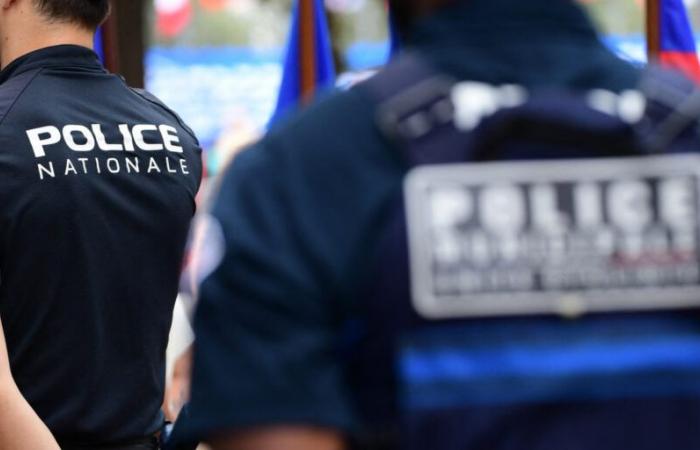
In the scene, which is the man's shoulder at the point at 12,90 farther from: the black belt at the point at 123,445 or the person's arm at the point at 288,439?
the person's arm at the point at 288,439

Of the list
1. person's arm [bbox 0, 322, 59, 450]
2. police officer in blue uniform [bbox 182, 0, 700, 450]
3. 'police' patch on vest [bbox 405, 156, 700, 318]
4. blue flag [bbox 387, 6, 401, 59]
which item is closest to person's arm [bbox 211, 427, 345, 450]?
police officer in blue uniform [bbox 182, 0, 700, 450]

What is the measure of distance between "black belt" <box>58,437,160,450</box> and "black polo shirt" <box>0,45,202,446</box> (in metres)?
0.01

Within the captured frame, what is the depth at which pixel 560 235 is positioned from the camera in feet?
4.39

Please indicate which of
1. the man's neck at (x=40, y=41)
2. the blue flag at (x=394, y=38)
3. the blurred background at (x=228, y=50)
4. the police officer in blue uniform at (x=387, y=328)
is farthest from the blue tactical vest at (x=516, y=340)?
the man's neck at (x=40, y=41)

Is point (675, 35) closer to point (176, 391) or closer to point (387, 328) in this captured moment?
point (176, 391)

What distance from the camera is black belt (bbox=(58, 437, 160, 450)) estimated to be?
2.60 m

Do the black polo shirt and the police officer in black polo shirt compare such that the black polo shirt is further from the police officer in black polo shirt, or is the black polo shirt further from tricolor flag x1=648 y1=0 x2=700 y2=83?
tricolor flag x1=648 y1=0 x2=700 y2=83

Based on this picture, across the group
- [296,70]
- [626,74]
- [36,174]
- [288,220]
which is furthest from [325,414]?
[296,70]

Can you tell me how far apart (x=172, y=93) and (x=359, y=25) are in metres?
6.97

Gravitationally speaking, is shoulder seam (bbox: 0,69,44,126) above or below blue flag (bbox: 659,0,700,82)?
above

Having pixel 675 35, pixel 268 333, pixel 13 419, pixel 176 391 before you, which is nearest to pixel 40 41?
pixel 13 419

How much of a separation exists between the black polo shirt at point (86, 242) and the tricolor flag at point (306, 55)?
10.6 feet

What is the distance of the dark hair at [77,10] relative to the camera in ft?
9.19

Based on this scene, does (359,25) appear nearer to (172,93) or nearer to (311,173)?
(172,93)
